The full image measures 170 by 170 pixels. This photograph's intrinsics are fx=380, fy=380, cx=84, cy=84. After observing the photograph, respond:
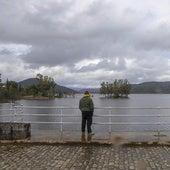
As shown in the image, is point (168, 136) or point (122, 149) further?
point (168, 136)

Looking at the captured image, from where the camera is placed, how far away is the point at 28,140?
14.0m

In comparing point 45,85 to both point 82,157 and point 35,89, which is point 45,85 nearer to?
point 35,89

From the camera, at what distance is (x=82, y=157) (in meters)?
11.2

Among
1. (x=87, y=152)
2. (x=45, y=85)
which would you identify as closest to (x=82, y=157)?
(x=87, y=152)

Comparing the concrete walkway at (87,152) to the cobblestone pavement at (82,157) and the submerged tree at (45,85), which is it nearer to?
the cobblestone pavement at (82,157)

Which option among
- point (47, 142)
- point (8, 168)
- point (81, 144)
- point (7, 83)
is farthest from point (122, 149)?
point (7, 83)

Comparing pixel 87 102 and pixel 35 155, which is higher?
pixel 87 102

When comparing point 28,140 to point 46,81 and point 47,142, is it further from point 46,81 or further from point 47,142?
point 46,81

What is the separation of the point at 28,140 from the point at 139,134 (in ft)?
14.9

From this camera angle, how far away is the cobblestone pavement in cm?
998

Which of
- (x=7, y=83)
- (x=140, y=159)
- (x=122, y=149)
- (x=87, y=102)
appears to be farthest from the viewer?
(x=7, y=83)

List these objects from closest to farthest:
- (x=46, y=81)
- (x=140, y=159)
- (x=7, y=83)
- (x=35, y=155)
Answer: (x=140, y=159) < (x=35, y=155) < (x=7, y=83) < (x=46, y=81)

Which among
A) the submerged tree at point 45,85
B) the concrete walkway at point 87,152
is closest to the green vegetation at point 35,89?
the submerged tree at point 45,85

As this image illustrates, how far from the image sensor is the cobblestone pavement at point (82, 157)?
9977 millimetres
